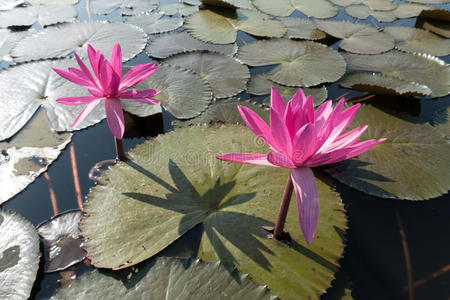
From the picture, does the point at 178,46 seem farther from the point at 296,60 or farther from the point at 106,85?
the point at 106,85

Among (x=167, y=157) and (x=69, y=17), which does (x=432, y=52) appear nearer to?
(x=167, y=157)

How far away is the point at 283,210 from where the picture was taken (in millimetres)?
1314

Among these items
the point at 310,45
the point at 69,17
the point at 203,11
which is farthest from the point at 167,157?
the point at 69,17

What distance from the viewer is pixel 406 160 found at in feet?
6.63

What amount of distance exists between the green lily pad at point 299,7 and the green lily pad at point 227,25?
29 centimetres

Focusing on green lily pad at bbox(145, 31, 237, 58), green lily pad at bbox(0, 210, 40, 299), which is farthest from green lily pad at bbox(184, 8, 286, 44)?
green lily pad at bbox(0, 210, 40, 299)

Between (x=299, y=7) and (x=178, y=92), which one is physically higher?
(x=299, y=7)

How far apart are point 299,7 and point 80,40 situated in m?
2.77

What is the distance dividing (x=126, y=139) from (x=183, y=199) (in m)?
0.85

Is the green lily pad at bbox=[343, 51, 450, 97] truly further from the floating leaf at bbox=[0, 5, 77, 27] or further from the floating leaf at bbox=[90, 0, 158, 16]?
the floating leaf at bbox=[0, 5, 77, 27]

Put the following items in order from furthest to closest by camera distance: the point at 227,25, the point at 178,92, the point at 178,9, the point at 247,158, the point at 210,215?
the point at 178,9 < the point at 227,25 < the point at 178,92 < the point at 210,215 < the point at 247,158

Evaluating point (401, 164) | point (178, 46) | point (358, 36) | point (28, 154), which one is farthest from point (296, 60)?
point (28, 154)

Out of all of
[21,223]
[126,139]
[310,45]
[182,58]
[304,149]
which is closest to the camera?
[304,149]

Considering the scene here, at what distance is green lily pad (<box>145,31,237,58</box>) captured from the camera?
123 inches
